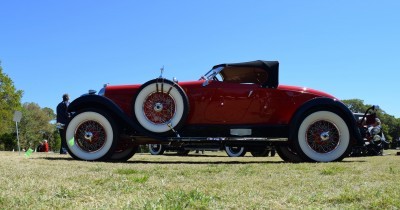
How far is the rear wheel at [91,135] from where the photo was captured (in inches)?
298

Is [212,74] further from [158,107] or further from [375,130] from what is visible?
[375,130]

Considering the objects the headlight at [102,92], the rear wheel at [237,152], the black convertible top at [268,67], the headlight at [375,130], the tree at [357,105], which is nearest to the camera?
the black convertible top at [268,67]

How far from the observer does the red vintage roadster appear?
7543 mm

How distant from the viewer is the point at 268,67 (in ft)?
26.0

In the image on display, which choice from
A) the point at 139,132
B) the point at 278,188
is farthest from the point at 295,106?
the point at 278,188

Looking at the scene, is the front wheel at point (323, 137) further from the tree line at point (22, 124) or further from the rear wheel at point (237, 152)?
the tree line at point (22, 124)

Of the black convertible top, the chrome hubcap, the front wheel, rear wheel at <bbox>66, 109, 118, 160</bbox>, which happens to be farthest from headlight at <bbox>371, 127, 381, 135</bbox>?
rear wheel at <bbox>66, 109, 118, 160</bbox>

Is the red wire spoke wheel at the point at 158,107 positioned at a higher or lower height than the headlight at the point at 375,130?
higher

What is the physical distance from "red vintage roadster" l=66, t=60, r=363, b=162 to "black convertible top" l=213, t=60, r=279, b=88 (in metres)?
0.02

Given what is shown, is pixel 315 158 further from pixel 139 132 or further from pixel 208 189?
pixel 208 189

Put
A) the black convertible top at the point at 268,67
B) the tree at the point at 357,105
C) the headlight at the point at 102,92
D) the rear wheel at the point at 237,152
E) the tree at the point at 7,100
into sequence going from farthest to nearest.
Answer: the tree at the point at 357,105, the tree at the point at 7,100, the rear wheel at the point at 237,152, the headlight at the point at 102,92, the black convertible top at the point at 268,67

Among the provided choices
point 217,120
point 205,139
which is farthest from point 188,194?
point 217,120

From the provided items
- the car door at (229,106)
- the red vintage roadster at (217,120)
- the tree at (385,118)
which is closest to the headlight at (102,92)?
the red vintage roadster at (217,120)

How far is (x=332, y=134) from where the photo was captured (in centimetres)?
771
